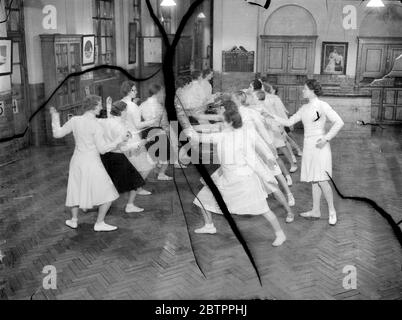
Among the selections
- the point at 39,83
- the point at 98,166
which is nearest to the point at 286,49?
the point at 39,83

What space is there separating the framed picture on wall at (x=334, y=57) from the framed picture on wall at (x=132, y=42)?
4335mm

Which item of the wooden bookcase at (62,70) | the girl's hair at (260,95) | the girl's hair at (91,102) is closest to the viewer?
the girl's hair at (91,102)

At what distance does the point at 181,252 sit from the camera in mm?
4035

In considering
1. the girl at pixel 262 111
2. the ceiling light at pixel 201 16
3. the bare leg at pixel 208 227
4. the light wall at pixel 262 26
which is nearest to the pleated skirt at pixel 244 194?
the bare leg at pixel 208 227

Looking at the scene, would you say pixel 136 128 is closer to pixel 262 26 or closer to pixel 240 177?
pixel 240 177

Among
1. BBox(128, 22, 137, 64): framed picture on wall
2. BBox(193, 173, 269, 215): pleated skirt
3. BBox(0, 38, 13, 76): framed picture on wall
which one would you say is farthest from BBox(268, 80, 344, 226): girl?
BBox(128, 22, 137, 64): framed picture on wall

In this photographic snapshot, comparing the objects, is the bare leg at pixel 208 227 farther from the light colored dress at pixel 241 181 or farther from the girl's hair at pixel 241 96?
the girl's hair at pixel 241 96

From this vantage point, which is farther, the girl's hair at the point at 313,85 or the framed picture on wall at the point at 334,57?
the framed picture on wall at the point at 334,57

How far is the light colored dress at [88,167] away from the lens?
→ 412 cm

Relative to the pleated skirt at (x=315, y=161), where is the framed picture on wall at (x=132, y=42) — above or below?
above

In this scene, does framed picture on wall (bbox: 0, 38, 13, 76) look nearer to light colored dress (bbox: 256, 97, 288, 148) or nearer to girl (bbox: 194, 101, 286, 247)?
light colored dress (bbox: 256, 97, 288, 148)

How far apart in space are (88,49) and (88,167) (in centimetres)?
482

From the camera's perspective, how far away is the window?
9.79m
